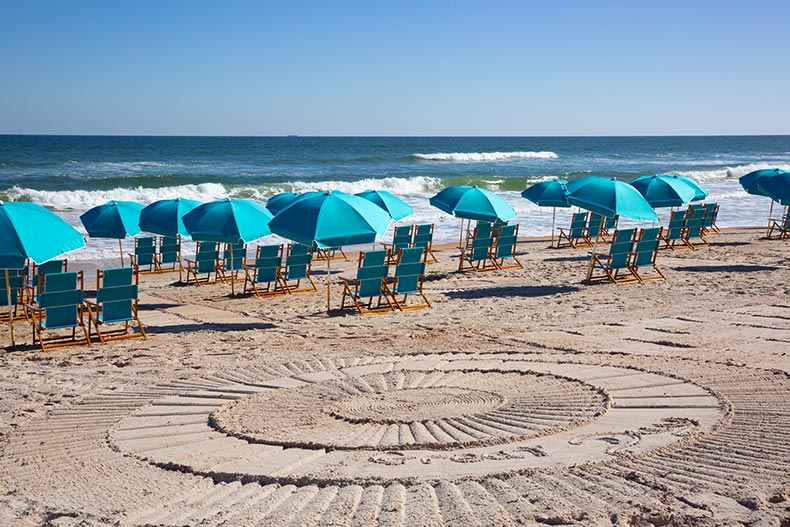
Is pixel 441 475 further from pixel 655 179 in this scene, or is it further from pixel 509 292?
pixel 655 179

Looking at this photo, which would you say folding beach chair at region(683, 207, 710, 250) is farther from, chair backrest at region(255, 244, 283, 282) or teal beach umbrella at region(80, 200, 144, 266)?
teal beach umbrella at region(80, 200, 144, 266)

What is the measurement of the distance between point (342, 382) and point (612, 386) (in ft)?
7.28

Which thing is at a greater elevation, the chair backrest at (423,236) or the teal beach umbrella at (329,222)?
the teal beach umbrella at (329,222)

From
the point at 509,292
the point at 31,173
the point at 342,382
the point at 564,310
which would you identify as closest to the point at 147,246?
the point at 509,292

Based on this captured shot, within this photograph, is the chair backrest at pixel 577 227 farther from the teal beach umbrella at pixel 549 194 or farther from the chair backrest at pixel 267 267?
the chair backrest at pixel 267 267

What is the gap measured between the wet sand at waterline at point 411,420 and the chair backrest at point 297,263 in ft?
5.69

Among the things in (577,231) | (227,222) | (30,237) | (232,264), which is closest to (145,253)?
(232,264)

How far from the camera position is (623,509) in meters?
4.18

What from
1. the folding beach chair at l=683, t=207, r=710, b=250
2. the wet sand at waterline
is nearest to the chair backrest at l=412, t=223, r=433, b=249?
the wet sand at waterline

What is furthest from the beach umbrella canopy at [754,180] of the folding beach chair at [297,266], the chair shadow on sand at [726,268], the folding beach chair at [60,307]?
the folding beach chair at [60,307]

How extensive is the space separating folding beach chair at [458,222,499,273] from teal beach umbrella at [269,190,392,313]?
4136 mm

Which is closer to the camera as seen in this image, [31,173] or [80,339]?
[80,339]

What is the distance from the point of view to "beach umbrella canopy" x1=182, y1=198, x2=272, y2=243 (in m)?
11.5

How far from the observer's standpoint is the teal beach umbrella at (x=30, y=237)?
848 cm
